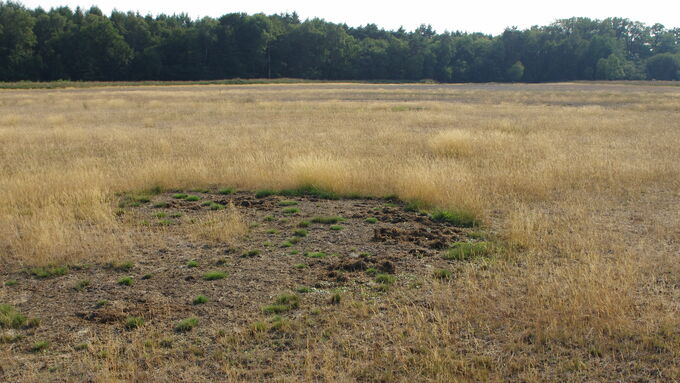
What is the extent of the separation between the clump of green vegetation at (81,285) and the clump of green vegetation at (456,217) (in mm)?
A: 5409

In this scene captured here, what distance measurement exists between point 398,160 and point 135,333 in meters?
9.94

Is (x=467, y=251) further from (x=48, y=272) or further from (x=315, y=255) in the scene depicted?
(x=48, y=272)

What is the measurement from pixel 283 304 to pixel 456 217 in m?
4.16

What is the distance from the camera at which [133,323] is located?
17.0ft

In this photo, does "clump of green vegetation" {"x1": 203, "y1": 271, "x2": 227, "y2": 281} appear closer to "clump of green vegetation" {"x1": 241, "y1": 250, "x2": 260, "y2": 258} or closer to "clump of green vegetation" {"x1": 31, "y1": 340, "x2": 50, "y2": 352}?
"clump of green vegetation" {"x1": 241, "y1": 250, "x2": 260, "y2": 258}

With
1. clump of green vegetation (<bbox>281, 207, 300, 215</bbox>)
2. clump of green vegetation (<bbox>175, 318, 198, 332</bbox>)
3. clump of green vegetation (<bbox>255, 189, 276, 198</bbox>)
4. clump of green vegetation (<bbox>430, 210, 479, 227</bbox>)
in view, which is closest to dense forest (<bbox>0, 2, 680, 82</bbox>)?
clump of green vegetation (<bbox>255, 189, 276, 198</bbox>)

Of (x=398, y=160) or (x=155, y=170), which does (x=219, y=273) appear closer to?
(x=155, y=170)

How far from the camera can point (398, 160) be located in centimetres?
1405

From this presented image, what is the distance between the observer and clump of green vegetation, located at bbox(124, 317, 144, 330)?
5152mm

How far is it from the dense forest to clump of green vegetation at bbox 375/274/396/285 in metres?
97.4

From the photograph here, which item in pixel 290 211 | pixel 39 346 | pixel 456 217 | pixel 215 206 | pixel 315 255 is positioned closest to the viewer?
pixel 39 346

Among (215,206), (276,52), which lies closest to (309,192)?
(215,206)

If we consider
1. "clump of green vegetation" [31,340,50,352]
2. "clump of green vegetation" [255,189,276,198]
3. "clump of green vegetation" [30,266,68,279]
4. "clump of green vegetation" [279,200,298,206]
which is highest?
"clump of green vegetation" [255,189,276,198]

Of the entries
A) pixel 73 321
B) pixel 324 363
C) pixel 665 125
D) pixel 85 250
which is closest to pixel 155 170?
pixel 85 250
